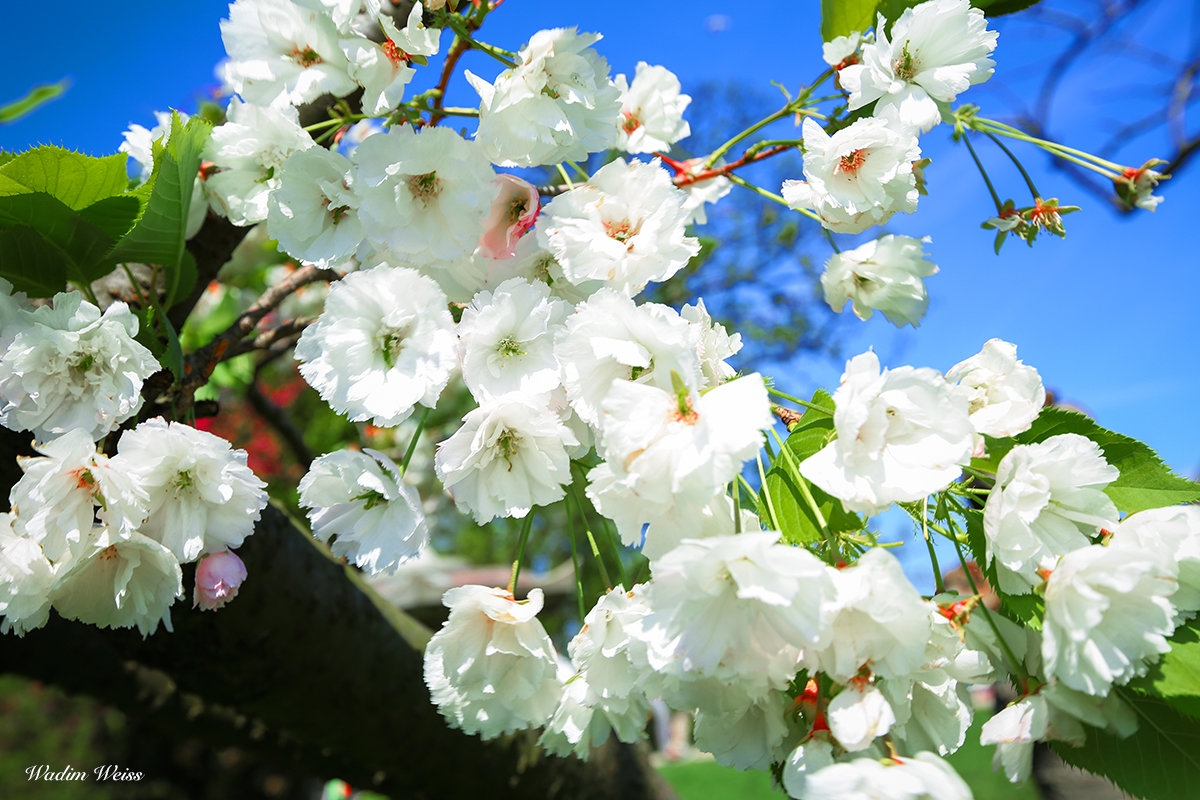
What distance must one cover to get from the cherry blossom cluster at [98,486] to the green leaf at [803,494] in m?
0.59

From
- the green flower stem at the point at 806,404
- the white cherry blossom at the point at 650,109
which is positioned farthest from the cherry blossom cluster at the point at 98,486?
the white cherry blossom at the point at 650,109

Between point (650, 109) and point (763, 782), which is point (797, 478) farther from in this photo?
point (763, 782)

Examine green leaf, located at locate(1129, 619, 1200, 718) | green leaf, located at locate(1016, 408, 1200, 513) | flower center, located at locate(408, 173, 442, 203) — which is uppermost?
flower center, located at locate(408, 173, 442, 203)

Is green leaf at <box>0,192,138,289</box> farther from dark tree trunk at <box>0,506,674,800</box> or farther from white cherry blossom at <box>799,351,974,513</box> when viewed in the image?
white cherry blossom at <box>799,351,974,513</box>

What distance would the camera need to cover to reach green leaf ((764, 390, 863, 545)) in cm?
77

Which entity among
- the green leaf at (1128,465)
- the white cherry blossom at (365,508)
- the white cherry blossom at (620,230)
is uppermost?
the white cherry blossom at (620,230)

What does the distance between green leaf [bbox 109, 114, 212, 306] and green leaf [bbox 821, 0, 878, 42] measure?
34.9 inches

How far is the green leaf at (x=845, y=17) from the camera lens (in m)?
1.07

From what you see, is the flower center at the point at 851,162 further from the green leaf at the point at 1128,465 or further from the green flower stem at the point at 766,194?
the green leaf at the point at 1128,465

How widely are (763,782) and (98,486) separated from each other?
7.30 m

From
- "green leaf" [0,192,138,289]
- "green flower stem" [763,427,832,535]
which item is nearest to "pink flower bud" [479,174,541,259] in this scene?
"green flower stem" [763,427,832,535]

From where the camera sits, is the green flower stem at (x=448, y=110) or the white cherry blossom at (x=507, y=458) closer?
the white cherry blossom at (x=507, y=458)

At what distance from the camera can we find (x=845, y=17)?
1.09 metres

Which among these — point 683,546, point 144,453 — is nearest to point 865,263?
point 683,546
